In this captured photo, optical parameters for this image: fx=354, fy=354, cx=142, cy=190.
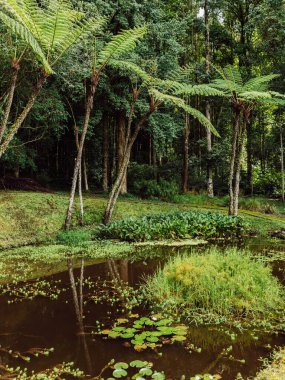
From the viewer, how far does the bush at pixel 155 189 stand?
17500 mm

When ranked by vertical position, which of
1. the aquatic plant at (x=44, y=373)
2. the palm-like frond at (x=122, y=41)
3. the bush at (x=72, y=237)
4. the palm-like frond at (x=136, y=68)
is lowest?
the aquatic plant at (x=44, y=373)

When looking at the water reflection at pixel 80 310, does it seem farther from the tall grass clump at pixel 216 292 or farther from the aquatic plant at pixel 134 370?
the tall grass clump at pixel 216 292

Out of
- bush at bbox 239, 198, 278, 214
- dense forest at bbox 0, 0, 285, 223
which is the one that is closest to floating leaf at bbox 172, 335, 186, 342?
dense forest at bbox 0, 0, 285, 223

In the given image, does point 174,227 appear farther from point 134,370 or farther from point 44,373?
point 44,373

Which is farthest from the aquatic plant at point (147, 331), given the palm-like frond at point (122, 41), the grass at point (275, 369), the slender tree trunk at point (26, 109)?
the palm-like frond at point (122, 41)

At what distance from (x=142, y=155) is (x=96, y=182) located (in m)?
4.05

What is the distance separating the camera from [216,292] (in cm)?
487

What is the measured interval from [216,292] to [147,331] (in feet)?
4.16

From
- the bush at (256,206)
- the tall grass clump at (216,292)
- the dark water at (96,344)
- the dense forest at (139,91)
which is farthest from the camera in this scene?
the bush at (256,206)

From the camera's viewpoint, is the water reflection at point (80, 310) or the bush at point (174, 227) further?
the bush at point (174, 227)

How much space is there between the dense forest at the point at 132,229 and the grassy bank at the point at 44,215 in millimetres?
60

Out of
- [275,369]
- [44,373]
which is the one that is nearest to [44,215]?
[44,373]

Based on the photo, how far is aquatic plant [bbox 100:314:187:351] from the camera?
382 centimetres

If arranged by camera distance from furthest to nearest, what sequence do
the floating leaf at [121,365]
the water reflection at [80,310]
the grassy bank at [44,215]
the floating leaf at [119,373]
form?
1. the grassy bank at [44,215]
2. the water reflection at [80,310]
3. the floating leaf at [121,365]
4. the floating leaf at [119,373]
